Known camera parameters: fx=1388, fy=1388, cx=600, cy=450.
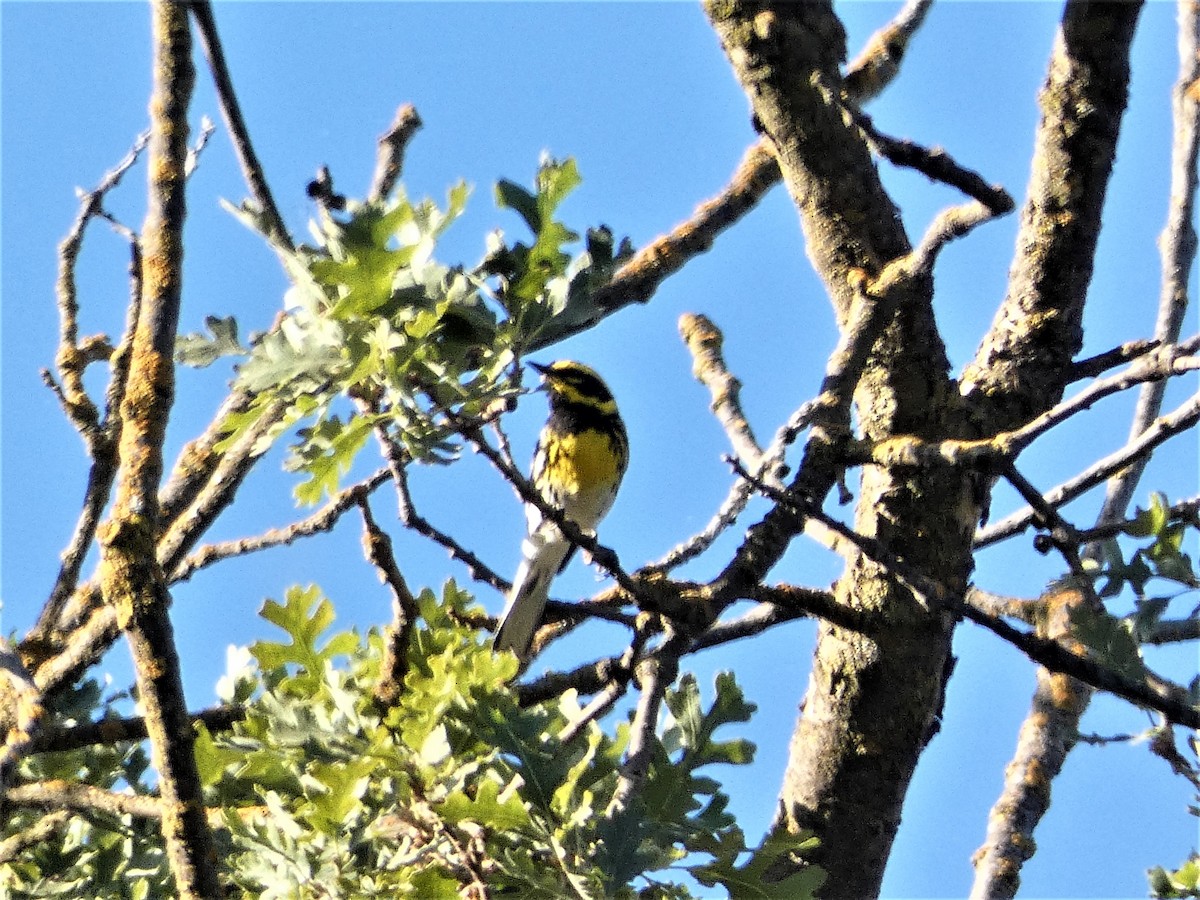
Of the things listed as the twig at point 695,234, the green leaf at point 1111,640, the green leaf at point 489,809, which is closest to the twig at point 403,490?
the green leaf at point 489,809

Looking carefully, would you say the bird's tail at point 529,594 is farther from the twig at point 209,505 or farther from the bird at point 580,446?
the twig at point 209,505

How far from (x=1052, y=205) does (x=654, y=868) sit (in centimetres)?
172

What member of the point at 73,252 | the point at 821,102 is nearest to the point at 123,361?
the point at 73,252

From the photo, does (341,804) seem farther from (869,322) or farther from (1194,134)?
(1194,134)

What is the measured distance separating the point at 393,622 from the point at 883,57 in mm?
2729

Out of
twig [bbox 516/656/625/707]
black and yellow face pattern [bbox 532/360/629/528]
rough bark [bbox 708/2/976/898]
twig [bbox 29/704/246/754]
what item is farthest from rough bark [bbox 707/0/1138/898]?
black and yellow face pattern [bbox 532/360/629/528]

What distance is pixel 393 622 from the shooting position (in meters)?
2.94

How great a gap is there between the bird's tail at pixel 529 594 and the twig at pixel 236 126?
34.9 inches

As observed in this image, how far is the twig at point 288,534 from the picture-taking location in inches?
129

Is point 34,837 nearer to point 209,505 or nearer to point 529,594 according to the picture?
point 209,505

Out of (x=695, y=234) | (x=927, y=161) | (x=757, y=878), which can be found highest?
(x=695, y=234)

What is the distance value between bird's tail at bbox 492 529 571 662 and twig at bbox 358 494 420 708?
241mm

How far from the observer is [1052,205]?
10.0 ft

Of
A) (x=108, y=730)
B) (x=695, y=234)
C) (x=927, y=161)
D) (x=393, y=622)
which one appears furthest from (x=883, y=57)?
(x=108, y=730)
